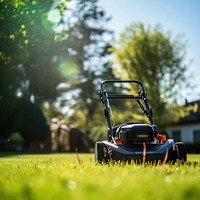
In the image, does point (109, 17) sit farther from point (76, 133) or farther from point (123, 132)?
point (123, 132)

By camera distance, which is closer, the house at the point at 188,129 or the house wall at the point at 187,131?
the house at the point at 188,129

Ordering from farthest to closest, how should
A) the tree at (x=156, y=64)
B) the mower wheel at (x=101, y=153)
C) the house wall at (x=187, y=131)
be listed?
the house wall at (x=187, y=131)
the tree at (x=156, y=64)
the mower wheel at (x=101, y=153)

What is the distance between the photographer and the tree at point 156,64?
2648cm

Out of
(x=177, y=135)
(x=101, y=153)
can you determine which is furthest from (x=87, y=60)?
(x=101, y=153)

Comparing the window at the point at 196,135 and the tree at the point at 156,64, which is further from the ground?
the tree at the point at 156,64

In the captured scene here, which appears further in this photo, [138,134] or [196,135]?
[196,135]

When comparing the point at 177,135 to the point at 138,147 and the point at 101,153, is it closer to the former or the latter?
the point at 101,153

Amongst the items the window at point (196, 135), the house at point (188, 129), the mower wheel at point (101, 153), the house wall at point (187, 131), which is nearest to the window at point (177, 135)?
the house at point (188, 129)

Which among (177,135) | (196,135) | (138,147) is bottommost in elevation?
(177,135)

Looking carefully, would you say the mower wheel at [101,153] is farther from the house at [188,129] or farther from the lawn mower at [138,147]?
the house at [188,129]

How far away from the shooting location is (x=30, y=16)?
42.4 ft

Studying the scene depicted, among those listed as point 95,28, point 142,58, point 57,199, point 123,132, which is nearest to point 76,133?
point 95,28

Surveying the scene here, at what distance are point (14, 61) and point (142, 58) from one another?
13.8 m

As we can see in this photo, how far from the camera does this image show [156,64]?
2647 centimetres
